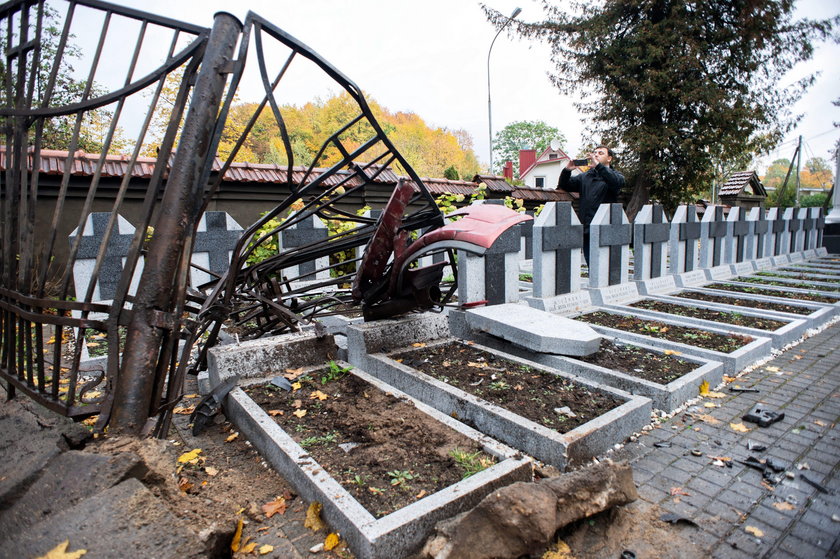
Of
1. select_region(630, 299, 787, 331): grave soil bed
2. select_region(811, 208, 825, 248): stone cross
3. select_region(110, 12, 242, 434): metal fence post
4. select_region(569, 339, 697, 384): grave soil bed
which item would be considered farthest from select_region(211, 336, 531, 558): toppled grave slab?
select_region(811, 208, 825, 248): stone cross

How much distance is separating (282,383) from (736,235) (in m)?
9.65

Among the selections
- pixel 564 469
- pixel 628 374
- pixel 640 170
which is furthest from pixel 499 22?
pixel 564 469

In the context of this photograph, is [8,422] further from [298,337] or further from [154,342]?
[298,337]

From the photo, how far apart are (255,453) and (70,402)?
1085mm

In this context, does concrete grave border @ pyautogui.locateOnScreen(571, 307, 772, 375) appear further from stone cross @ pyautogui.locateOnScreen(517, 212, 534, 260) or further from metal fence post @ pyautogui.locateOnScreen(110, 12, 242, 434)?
stone cross @ pyautogui.locateOnScreen(517, 212, 534, 260)

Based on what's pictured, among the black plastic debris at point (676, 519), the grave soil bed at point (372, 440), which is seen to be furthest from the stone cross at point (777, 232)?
the grave soil bed at point (372, 440)

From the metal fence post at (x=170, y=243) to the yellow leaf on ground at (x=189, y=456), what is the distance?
2.82 feet

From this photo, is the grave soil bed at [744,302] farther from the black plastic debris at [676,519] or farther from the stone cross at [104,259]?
the stone cross at [104,259]

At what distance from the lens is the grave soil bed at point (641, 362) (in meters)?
3.70

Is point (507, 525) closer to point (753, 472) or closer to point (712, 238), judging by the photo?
point (753, 472)

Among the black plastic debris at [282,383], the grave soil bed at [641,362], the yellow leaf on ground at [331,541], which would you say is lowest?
the yellow leaf on ground at [331,541]

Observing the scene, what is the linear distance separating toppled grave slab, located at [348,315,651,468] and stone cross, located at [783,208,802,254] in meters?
11.3

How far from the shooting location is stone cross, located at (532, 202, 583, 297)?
601 cm

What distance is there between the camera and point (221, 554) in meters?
1.74
